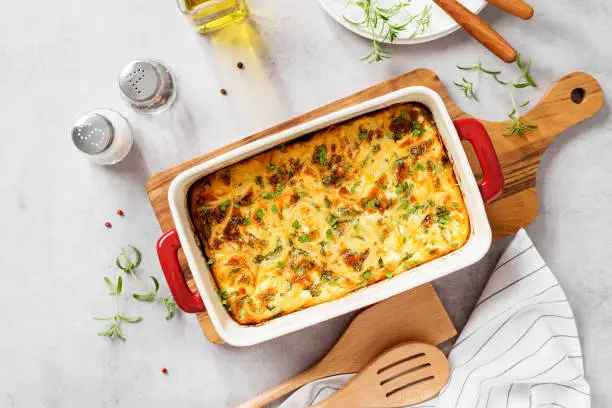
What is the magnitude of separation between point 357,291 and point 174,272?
0.53m

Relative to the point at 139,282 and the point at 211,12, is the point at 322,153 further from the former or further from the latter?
the point at 139,282

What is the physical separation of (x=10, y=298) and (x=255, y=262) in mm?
986

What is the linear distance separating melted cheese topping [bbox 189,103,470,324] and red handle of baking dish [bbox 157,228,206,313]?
0.29ft

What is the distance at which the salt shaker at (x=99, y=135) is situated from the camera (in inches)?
72.6

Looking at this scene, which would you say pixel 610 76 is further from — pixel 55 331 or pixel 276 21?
pixel 55 331

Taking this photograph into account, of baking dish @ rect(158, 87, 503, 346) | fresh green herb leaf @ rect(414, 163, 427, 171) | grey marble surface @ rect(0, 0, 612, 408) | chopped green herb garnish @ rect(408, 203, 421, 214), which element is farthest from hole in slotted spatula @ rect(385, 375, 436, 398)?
fresh green herb leaf @ rect(414, 163, 427, 171)

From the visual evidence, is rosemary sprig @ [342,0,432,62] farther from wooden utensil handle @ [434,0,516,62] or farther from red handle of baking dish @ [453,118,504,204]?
red handle of baking dish @ [453,118,504,204]

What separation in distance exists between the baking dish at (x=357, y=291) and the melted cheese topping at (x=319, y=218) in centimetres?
4

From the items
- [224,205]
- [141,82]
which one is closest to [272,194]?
[224,205]

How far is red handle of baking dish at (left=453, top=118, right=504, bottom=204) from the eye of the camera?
1559 millimetres

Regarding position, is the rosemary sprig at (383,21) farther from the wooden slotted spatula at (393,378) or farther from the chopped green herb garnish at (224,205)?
the wooden slotted spatula at (393,378)

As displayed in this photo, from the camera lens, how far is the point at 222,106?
1.94 meters

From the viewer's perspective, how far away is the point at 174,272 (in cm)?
160

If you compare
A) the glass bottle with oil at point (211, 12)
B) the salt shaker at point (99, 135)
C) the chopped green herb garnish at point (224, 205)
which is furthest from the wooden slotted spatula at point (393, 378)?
the glass bottle with oil at point (211, 12)
